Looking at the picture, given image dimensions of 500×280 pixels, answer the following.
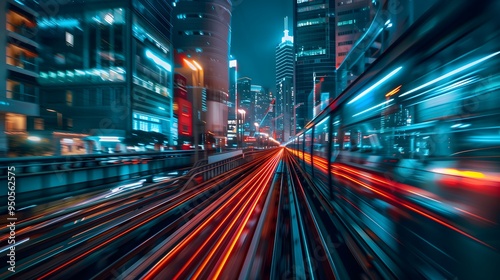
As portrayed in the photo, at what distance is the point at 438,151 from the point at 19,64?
27276 millimetres

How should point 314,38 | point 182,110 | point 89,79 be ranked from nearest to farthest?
point 89,79, point 182,110, point 314,38

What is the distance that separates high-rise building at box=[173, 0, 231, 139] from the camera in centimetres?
7262

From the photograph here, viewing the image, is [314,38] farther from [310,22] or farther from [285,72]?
[285,72]

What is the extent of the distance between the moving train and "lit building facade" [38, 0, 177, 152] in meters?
26.1

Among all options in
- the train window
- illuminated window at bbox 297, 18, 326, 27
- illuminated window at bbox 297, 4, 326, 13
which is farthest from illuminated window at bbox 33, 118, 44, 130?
illuminated window at bbox 297, 4, 326, 13

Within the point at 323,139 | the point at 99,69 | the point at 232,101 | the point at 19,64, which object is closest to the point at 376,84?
the point at 323,139

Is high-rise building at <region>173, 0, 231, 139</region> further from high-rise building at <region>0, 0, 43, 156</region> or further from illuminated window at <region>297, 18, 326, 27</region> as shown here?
high-rise building at <region>0, 0, 43, 156</region>

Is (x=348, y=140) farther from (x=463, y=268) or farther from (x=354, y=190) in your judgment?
(x=463, y=268)

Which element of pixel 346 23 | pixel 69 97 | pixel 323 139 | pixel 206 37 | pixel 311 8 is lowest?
pixel 323 139

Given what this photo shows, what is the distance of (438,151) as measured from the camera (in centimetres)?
203

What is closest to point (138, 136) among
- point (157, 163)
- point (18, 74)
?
point (18, 74)

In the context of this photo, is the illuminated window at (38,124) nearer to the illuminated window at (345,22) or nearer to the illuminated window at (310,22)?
the illuminated window at (345,22)

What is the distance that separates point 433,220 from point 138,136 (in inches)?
1283

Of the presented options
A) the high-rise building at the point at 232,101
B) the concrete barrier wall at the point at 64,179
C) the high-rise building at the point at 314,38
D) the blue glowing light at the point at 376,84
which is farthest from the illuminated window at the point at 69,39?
the high-rise building at the point at 314,38
